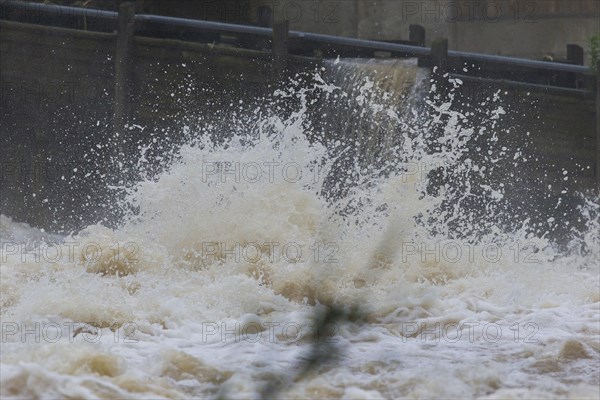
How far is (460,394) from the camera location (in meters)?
5.18

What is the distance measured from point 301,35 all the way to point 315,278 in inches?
181

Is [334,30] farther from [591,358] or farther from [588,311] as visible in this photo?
[591,358]

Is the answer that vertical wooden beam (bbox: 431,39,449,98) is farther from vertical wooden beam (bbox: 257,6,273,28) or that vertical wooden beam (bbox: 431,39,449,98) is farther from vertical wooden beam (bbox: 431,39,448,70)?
vertical wooden beam (bbox: 257,6,273,28)

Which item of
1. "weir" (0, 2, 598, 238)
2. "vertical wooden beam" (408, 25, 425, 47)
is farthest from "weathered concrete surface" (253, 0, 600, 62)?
"weir" (0, 2, 598, 238)

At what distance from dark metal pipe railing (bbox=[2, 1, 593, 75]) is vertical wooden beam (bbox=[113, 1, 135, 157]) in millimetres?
204

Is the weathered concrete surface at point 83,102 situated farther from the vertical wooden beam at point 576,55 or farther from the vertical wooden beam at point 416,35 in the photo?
the vertical wooden beam at point 576,55

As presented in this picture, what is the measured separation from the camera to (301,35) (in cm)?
1127

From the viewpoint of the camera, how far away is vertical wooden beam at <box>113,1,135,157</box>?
459 inches

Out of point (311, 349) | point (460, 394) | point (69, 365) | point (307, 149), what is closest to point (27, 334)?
point (69, 365)

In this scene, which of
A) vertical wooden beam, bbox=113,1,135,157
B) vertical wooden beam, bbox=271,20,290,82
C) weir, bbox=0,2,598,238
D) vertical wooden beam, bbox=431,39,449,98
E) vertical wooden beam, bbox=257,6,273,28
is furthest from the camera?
vertical wooden beam, bbox=257,6,273,28

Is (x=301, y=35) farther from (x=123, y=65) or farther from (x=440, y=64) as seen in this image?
(x=123, y=65)

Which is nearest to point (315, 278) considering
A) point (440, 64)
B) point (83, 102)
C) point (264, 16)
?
point (440, 64)

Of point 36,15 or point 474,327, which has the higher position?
point 36,15

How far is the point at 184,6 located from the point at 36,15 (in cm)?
214
